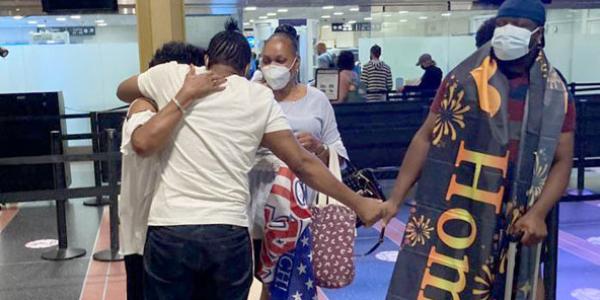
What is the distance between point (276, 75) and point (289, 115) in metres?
0.20

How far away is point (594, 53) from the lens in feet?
41.4

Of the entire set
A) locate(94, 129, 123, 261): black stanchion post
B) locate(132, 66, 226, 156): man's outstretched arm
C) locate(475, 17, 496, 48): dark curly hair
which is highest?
locate(475, 17, 496, 48): dark curly hair

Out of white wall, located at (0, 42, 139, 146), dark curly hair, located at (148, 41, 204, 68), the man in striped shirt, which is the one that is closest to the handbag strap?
dark curly hair, located at (148, 41, 204, 68)

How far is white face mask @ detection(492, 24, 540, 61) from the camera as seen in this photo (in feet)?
8.34

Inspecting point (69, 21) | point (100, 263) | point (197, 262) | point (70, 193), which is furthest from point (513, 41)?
point (69, 21)

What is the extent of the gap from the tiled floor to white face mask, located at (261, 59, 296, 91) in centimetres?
189

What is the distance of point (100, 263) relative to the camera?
5.33 m

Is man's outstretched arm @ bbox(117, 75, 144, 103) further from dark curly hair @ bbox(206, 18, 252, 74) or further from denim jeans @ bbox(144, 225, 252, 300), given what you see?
denim jeans @ bbox(144, 225, 252, 300)

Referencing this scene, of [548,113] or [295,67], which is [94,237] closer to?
[295,67]

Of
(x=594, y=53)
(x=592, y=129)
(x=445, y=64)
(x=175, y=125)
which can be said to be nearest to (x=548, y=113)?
(x=175, y=125)

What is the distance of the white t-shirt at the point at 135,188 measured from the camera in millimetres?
2338

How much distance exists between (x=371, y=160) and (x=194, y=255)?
16.9 feet

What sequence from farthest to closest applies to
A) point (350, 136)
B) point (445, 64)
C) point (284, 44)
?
point (445, 64) < point (350, 136) < point (284, 44)

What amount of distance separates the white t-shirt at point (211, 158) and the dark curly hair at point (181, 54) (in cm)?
40
